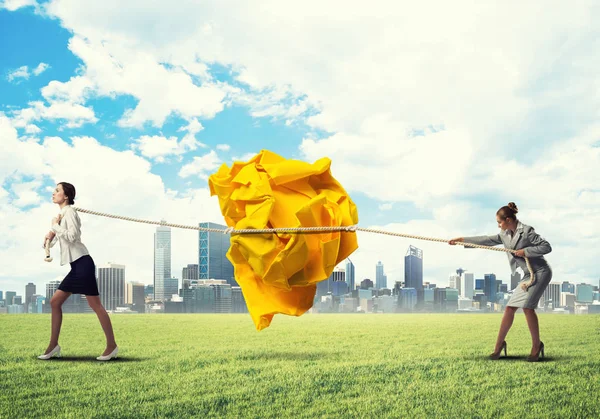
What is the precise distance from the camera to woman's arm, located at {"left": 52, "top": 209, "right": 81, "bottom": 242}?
518 cm

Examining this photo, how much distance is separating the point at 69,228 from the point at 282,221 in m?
2.62

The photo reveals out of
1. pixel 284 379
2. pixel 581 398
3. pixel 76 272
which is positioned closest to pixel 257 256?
pixel 284 379

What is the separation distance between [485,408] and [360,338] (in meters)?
4.28

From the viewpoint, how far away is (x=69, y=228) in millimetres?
5207

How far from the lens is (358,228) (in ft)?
11.5

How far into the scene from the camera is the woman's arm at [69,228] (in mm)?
5184

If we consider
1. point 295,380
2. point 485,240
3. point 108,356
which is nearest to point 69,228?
point 108,356

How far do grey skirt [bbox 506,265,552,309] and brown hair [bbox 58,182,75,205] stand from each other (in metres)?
4.50

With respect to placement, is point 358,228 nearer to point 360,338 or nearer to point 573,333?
point 360,338

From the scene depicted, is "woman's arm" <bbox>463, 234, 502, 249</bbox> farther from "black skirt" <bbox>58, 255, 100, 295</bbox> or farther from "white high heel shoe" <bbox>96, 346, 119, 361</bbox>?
"white high heel shoe" <bbox>96, 346, 119, 361</bbox>

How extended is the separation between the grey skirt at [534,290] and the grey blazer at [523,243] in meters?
0.06

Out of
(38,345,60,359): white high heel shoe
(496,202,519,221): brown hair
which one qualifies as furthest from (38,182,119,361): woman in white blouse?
(496,202,519,221): brown hair

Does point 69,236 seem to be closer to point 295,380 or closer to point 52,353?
point 52,353

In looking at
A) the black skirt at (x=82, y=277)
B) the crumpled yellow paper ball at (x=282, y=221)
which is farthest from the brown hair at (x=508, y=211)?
the black skirt at (x=82, y=277)
